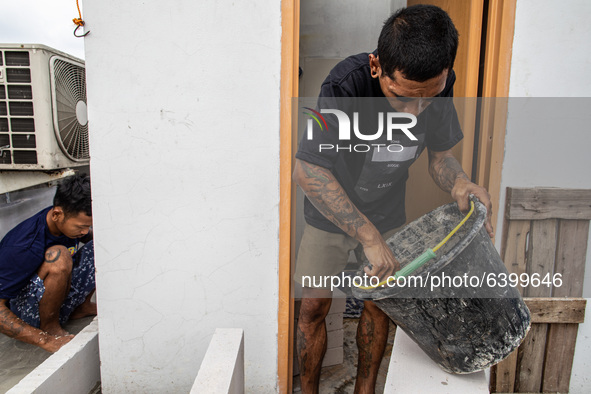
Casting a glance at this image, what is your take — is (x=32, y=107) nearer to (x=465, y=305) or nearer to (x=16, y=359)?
(x=16, y=359)

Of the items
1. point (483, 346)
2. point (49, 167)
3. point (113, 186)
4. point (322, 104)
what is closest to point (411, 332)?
point (483, 346)

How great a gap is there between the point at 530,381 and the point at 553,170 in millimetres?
1231

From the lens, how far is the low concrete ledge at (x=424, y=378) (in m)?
1.54

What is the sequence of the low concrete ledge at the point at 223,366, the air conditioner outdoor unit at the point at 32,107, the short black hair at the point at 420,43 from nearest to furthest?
the short black hair at the point at 420,43 → the low concrete ledge at the point at 223,366 → the air conditioner outdoor unit at the point at 32,107

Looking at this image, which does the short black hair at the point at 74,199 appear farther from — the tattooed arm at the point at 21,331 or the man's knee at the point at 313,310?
the man's knee at the point at 313,310

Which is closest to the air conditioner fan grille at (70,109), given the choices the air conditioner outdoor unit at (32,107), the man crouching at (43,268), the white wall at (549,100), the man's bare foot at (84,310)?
the air conditioner outdoor unit at (32,107)

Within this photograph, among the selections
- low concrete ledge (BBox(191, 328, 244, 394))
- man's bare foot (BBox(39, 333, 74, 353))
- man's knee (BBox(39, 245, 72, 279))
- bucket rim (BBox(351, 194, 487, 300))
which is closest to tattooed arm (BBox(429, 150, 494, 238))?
bucket rim (BBox(351, 194, 487, 300))

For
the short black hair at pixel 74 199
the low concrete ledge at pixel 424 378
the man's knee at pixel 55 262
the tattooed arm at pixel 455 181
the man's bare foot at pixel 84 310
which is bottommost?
the man's bare foot at pixel 84 310

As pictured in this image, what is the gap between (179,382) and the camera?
7.19ft

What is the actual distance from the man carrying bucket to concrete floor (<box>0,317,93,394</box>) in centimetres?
152

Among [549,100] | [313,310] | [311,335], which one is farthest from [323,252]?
[549,100]

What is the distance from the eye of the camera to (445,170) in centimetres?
196

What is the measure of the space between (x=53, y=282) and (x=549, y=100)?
2896 millimetres

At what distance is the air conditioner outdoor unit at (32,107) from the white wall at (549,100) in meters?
2.93
